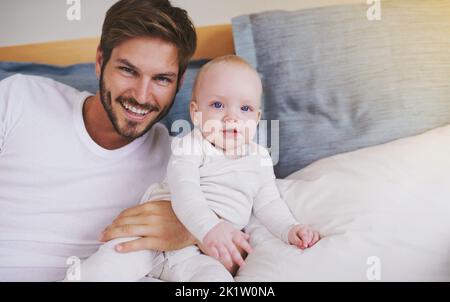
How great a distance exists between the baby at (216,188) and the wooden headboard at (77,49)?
332 mm

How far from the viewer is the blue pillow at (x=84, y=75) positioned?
122cm

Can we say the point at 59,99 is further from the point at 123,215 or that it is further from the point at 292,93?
the point at 292,93

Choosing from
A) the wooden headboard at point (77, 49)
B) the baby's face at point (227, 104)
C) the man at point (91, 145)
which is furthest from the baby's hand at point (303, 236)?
the wooden headboard at point (77, 49)

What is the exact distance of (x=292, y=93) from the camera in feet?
3.91

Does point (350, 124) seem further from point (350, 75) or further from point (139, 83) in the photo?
point (139, 83)

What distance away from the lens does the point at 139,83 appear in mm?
1110

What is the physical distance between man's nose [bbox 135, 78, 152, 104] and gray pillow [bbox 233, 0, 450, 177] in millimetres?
276

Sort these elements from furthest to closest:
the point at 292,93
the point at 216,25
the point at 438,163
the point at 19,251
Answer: the point at 216,25, the point at 292,93, the point at 19,251, the point at 438,163

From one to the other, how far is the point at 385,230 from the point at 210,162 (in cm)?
37

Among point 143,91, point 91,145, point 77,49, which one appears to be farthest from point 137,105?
point 77,49

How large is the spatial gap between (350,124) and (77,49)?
77cm

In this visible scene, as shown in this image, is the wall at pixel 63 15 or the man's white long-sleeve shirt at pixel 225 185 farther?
the wall at pixel 63 15

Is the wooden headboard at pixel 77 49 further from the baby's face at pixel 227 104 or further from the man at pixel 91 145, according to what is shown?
the baby's face at pixel 227 104
